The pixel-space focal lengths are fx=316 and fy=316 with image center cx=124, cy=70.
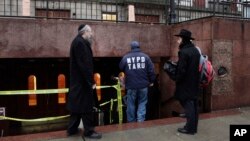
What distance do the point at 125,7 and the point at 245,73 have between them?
7.56m

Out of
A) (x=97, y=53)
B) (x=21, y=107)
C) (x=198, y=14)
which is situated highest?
(x=198, y=14)

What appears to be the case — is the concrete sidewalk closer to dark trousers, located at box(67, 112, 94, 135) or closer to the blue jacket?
dark trousers, located at box(67, 112, 94, 135)

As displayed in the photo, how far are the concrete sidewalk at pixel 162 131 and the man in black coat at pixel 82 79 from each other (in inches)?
19.7

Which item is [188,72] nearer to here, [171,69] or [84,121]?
[171,69]

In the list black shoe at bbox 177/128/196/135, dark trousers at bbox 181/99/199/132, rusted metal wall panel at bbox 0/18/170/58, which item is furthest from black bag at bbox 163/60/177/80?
→ rusted metal wall panel at bbox 0/18/170/58

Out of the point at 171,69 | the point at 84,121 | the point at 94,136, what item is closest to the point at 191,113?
the point at 171,69

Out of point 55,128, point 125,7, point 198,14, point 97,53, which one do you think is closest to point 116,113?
point 55,128

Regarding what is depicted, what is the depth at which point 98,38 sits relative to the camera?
25.9 ft

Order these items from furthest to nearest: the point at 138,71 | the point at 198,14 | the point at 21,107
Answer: the point at 198,14 < the point at 21,107 < the point at 138,71

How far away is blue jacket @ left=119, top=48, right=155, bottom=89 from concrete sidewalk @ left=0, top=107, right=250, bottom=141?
90 cm

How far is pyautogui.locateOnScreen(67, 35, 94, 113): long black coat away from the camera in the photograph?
4891 millimetres

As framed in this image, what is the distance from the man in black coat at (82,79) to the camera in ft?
16.0

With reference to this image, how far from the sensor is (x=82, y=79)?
16.4 feet

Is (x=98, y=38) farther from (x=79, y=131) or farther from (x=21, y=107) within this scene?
(x=21, y=107)
